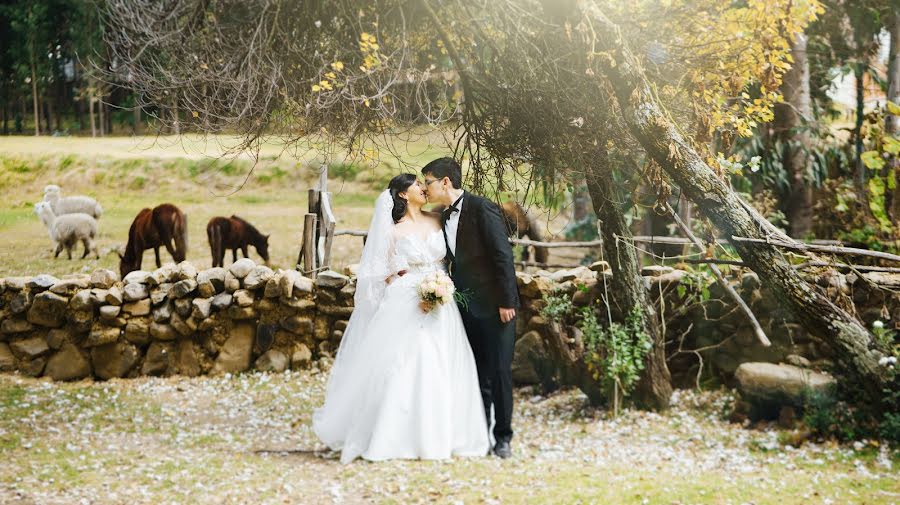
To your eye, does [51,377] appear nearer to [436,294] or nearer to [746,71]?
[436,294]

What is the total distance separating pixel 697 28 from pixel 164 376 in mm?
6002

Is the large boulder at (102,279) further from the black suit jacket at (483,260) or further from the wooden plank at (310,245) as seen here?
the black suit jacket at (483,260)

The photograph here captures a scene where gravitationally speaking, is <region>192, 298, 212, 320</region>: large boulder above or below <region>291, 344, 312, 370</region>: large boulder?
above

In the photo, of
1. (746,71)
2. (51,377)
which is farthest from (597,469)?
(51,377)

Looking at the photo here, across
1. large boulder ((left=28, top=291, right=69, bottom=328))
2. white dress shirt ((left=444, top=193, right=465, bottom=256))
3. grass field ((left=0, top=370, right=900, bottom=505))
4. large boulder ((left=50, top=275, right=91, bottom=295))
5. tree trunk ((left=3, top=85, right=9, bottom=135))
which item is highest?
tree trunk ((left=3, top=85, right=9, bottom=135))

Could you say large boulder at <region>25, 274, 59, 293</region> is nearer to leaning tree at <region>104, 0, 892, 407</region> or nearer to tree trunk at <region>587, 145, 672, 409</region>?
leaning tree at <region>104, 0, 892, 407</region>

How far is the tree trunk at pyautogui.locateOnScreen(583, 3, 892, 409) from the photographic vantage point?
18.4 ft

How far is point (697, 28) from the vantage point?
6.13 metres

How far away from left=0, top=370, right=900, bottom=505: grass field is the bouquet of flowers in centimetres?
101

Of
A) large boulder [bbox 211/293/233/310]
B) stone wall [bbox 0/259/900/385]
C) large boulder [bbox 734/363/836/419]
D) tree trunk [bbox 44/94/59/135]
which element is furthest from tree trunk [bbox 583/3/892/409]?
tree trunk [bbox 44/94/59/135]

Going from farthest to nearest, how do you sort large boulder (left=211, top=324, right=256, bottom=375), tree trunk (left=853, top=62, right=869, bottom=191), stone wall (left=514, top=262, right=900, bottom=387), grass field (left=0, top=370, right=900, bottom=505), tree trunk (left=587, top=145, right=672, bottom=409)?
1. tree trunk (left=853, top=62, right=869, bottom=191)
2. large boulder (left=211, top=324, right=256, bottom=375)
3. stone wall (left=514, top=262, right=900, bottom=387)
4. tree trunk (left=587, top=145, right=672, bottom=409)
5. grass field (left=0, top=370, right=900, bottom=505)

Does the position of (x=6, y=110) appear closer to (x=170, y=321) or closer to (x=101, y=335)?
(x=101, y=335)

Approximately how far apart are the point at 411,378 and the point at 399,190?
1.21m

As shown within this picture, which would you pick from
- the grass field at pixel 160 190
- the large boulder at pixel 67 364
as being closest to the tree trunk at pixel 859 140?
the grass field at pixel 160 190
